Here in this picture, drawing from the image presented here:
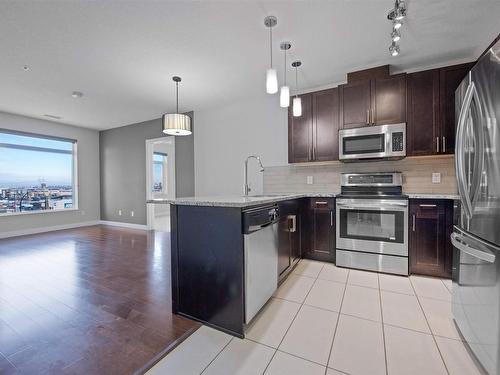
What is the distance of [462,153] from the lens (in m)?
1.53

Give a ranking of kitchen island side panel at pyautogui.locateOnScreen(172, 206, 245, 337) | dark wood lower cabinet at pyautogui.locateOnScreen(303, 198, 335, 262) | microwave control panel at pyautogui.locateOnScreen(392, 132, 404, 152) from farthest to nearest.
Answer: dark wood lower cabinet at pyautogui.locateOnScreen(303, 198, 335, 262), microwave control panel at pyautogui.locateOnScreen(392, 132, 404, 152), kitchen island side panel at pyautogui.locateOnScreen(172, 206, 245, 337)

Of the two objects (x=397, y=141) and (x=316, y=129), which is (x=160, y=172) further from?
(x=397, y=141)

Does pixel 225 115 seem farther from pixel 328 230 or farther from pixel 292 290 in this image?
pixel 292 290

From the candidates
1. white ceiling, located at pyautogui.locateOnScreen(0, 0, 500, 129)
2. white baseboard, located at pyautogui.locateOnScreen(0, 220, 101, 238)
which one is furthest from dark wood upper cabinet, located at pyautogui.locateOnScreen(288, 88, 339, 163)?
white baseboard, located at pyautogui.locateOnScreen(0, 220, 101, 238)

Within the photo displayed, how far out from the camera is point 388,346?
1.46 meters

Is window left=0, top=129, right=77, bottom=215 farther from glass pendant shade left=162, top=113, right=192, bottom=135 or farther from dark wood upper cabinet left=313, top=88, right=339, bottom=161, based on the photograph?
dark wood upper cabinet left=313, top=88, right=339, bottom=161

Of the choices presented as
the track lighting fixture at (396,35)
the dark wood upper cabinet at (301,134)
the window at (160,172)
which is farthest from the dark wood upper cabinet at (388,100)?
the window at (160,172)

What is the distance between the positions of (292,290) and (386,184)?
6.13 ft

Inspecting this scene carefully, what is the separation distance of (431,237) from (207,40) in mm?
3297

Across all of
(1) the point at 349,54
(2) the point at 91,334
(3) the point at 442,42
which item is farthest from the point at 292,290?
(3) the point at 442,42

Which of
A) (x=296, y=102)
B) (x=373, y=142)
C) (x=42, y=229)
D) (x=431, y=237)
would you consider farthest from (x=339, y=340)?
(x=42, y=229)

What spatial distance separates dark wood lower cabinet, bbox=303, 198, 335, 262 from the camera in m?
2.96

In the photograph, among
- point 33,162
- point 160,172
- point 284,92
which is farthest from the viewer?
point 160,172

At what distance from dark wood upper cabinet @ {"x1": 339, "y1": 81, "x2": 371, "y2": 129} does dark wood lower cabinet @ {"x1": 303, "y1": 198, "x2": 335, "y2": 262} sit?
1087 mm
